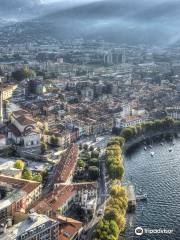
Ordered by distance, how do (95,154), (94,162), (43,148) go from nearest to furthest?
(94,162) → (95,154) → (43,148)

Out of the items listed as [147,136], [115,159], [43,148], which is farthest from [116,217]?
[147,136]

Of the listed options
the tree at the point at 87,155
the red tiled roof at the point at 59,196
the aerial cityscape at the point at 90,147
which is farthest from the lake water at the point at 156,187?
the red tiled roof at the point at 59,196

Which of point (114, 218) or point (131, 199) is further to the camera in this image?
point (131, 199)

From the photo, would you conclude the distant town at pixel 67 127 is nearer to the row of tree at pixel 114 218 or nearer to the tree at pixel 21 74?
the tree at pixel 21 74

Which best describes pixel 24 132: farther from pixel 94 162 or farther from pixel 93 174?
pixel 93 174

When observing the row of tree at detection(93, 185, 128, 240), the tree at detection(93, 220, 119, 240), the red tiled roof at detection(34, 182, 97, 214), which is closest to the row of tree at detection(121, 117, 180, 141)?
the red tiled roof at detection(34, 182, 97, 214)

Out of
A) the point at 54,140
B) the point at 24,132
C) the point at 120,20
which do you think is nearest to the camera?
the point at 24,132
